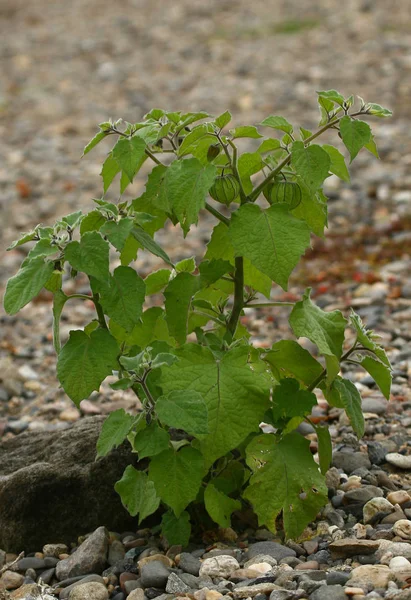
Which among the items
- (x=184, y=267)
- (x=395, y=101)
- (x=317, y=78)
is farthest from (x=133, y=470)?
(x=317, y=78)

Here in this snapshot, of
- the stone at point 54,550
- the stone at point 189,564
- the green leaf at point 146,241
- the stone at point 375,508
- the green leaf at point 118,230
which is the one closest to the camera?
the green leaf at point 118,230

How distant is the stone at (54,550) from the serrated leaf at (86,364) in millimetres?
754

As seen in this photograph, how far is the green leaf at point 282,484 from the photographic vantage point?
2885 mm

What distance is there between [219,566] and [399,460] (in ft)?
3.25

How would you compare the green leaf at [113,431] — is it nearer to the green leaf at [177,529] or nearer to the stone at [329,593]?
the green leaf at [177,529]

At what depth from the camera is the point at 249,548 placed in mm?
2977

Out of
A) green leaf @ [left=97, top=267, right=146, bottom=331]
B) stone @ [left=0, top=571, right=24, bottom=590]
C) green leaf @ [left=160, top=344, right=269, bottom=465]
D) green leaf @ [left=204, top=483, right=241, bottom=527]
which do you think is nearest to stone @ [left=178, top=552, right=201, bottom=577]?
green leaf @ [left=204, top=483, right=241, bottom=527]

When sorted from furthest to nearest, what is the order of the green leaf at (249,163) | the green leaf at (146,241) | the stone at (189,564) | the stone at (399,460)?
the stone at (399,460)
the green leaf at (249,163)
the stone at (189,564)
the green leaf at (146,241)

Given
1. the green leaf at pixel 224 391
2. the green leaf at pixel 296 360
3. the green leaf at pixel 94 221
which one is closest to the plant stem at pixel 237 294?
the green leaf at pixel 296 360

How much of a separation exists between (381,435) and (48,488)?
144 cm

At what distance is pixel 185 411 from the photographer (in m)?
2.63

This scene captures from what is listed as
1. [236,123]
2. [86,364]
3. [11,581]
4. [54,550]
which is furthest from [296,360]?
[236,123]

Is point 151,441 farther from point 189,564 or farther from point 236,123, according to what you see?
point 236,123

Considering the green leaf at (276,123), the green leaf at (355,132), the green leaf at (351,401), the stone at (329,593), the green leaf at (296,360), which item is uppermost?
the green leaf at (276,123)
